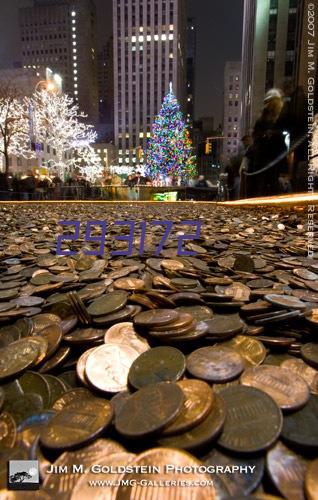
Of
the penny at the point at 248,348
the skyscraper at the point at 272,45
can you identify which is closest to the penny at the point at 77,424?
the penny at the point at 248,348

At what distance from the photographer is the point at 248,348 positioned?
5.06 feet

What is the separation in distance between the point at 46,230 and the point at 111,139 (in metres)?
105

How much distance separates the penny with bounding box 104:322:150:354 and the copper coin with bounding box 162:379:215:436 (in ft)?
1.29

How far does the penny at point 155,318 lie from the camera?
164 cm

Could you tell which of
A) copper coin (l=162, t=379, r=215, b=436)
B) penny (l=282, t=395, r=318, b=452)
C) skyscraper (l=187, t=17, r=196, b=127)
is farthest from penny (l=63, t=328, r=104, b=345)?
skyscraper (l=187, t=17, r=196, b=127)

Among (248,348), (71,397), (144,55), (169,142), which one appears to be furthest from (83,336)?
(144,55)

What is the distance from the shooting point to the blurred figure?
10945 mm

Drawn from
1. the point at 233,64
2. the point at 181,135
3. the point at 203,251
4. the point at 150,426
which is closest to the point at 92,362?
the point at 150,426

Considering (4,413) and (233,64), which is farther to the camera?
(233,64)

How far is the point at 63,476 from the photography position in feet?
3.00

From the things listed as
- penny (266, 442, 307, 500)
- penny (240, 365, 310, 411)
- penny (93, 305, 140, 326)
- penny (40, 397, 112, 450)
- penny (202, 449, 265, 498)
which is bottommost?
penny (202, 449, 265, 498)

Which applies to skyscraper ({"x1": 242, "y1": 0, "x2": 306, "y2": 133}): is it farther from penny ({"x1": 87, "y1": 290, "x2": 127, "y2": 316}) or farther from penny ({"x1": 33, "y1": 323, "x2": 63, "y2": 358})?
penny ({"x1": 33, "y1": 323, "x2": 63, "y2": 358})

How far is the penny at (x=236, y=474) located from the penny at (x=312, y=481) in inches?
4.7

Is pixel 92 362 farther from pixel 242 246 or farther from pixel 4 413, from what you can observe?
pixel 242 246
